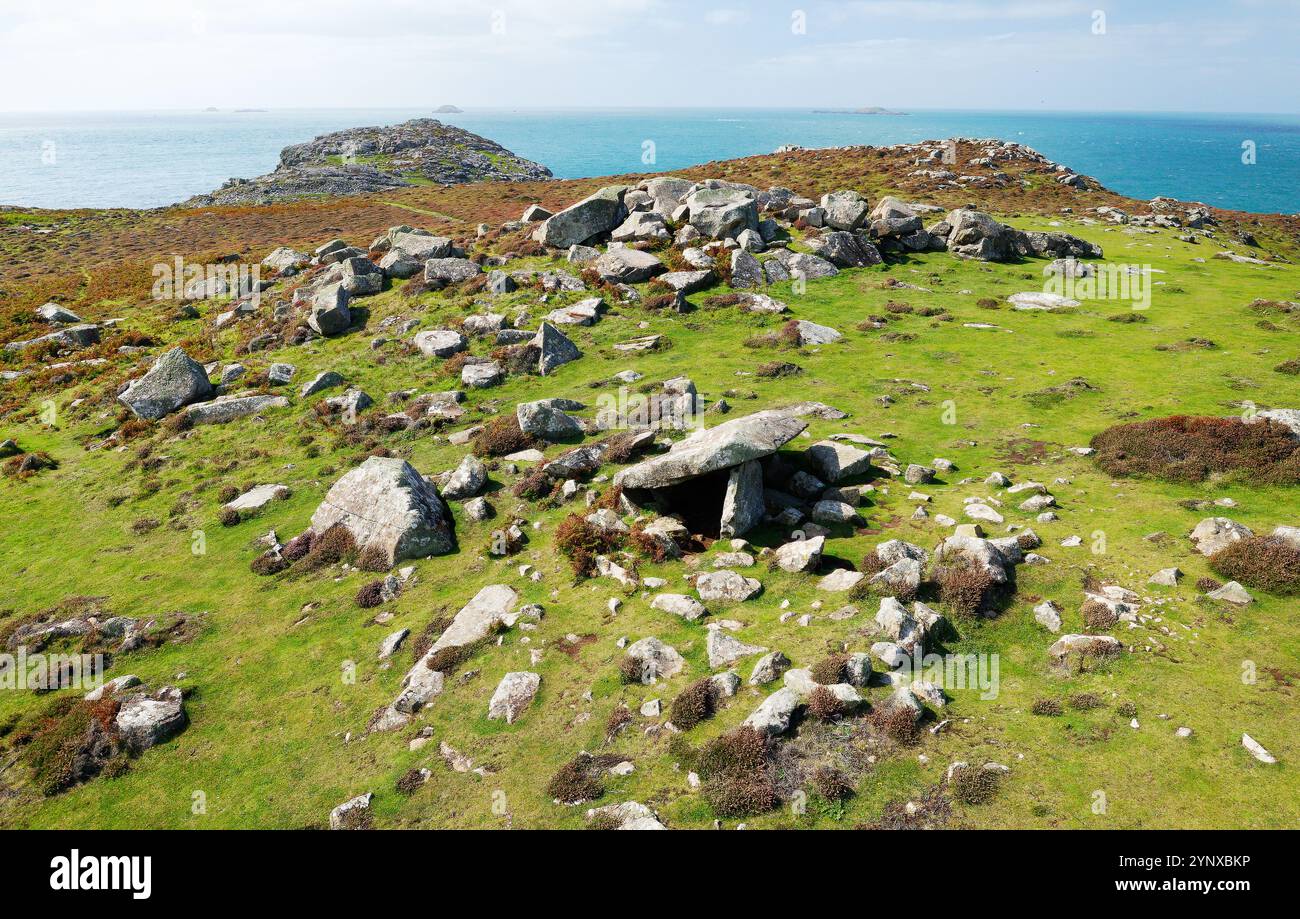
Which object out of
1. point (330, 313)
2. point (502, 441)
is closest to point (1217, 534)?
point (502, 441)

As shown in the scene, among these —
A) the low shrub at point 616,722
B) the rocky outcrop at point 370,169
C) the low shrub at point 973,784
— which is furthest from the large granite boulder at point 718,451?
the rocky outcrop at point 370,169

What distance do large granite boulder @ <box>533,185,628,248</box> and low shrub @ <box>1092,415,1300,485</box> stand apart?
39196 mm

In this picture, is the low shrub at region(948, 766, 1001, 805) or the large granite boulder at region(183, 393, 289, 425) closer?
the low shrub at region(948, 766, 1001, 805)

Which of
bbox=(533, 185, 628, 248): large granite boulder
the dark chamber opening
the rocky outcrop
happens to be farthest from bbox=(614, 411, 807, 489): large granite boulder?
the rocky outcrop

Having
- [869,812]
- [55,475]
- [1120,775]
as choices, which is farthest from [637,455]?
[55,475]

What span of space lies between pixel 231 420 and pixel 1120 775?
3912 cm

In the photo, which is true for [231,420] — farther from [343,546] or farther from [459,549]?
[459,549]

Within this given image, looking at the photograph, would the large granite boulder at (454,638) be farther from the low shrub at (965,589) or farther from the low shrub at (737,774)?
the low shrub at (965,589)

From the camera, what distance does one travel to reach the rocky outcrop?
130625mm

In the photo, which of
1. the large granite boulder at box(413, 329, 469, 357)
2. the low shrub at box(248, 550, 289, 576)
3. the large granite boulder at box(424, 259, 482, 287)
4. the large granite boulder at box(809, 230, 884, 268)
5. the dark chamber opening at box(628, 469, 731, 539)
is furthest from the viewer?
the large granite boulder at box(809, 230, 884, 268)

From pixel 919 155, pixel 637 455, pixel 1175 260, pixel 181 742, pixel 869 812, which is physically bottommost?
pixel 181 742

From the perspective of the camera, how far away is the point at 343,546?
72.7ft

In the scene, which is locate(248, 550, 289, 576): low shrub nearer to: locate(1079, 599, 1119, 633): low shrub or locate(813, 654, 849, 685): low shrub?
locate(813, 654, 849, 685): low shrub

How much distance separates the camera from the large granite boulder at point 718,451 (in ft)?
59.1
